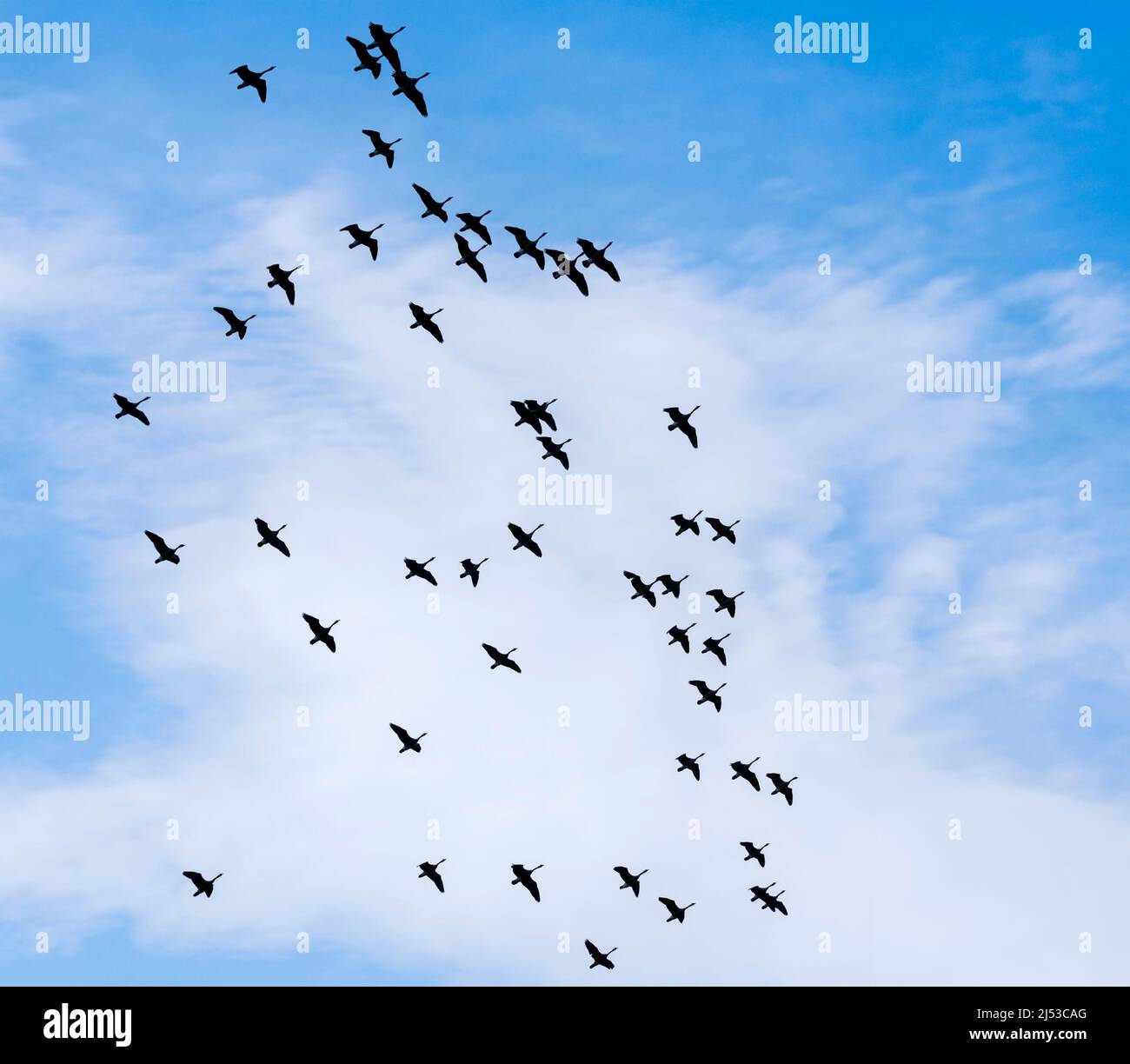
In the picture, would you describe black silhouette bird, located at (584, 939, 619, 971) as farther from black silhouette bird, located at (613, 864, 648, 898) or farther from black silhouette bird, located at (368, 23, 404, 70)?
black silhouette bird, located at (368, 23, 404, 70)

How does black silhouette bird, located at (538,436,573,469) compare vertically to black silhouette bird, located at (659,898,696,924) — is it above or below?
above

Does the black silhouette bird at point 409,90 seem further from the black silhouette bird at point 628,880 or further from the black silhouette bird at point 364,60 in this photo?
the black silhouette bird at point 628,880

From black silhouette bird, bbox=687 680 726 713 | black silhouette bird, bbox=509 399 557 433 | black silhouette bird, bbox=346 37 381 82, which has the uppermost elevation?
black silhouette bird, bbox=346 37 381 82

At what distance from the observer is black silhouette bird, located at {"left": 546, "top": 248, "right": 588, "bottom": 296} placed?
3233 inches

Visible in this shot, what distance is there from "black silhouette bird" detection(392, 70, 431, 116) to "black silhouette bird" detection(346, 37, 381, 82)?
0.87 metres

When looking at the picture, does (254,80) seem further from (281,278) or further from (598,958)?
(598,958)

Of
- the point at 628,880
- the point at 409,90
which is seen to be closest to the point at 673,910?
the point at 628,880

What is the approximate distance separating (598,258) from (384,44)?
14605 millimetres

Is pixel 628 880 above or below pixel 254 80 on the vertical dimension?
below

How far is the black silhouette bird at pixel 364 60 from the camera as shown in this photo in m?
74.4

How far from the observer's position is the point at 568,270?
271ft

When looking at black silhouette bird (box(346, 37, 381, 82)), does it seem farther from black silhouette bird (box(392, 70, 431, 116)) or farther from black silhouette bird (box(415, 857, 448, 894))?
black silhouette bird (box(415, 857, 448, 894))
